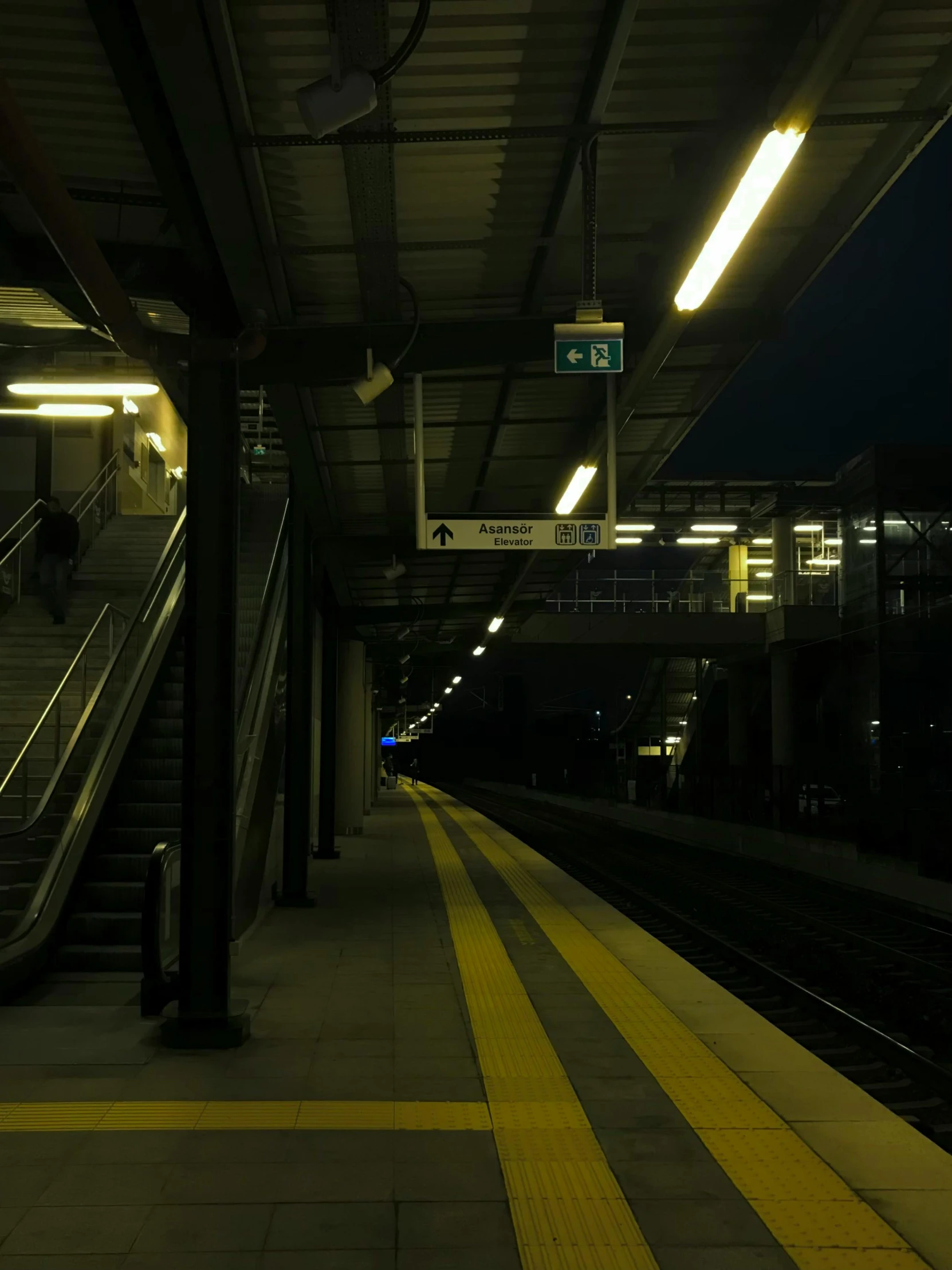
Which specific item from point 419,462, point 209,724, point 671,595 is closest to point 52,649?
point 419,462

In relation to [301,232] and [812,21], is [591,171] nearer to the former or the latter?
[812,21]

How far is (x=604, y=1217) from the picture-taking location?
153 inches

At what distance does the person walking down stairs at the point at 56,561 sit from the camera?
1294cm

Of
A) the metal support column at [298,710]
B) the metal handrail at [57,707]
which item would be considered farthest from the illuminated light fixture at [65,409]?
the metal support column at [298,710]

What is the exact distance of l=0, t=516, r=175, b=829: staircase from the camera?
1023cm

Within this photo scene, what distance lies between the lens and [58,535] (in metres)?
13.2

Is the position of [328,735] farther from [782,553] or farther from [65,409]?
[782,553]

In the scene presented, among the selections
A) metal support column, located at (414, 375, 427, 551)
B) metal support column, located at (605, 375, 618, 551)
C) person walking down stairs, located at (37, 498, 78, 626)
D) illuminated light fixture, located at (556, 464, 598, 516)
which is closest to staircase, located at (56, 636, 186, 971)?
person walking down stairs, located at (37, 498, 78, 626)

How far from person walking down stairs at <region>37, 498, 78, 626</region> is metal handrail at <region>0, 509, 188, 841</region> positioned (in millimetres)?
816

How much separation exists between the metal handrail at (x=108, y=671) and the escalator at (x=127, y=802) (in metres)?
0.02

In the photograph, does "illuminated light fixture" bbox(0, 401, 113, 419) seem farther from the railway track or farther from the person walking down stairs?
the railway track

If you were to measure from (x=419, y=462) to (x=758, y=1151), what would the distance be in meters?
5.07

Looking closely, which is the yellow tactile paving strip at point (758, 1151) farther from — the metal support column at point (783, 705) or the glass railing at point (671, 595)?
the metal support column at point (783, 705)

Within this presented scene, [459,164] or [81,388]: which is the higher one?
[81,388]
